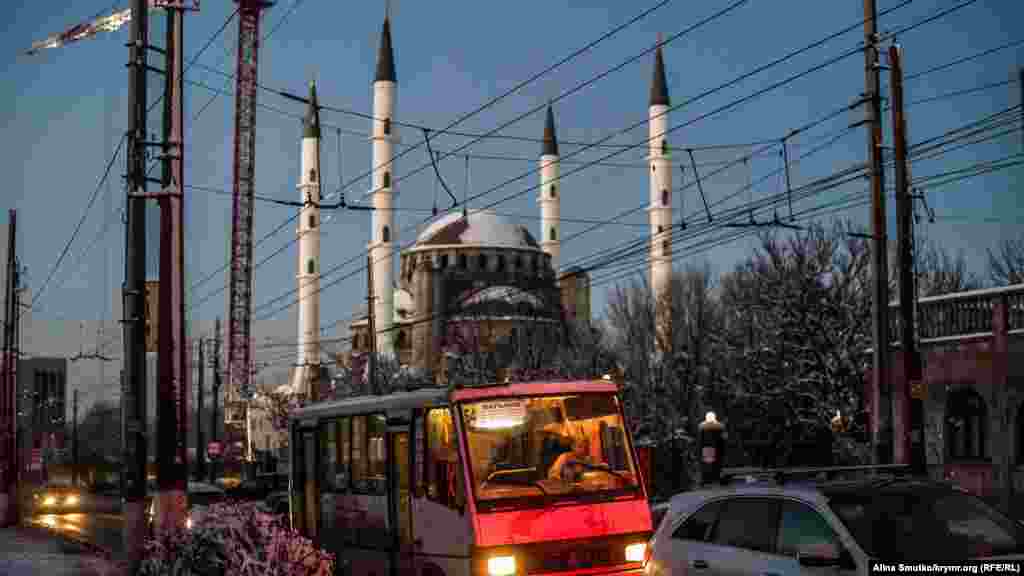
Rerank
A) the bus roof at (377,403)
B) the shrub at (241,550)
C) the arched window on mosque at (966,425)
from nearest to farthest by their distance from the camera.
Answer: the shrub at (241,550) < the bus roof at (377,403) < the arched window on mosque at (966,425)

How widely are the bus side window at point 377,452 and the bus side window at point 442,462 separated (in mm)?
1190

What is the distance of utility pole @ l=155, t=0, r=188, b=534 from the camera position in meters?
15.9

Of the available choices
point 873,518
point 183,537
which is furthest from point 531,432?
point 873,518

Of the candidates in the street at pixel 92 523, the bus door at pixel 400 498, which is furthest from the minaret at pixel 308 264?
the bus door at pixel 400 498

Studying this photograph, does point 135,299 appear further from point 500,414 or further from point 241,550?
point 241,550

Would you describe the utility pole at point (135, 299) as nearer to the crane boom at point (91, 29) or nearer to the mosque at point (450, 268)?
the crane boom at point (91, 29)

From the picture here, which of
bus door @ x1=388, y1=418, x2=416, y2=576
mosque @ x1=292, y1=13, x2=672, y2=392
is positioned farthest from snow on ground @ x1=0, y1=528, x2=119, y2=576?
mosque @ x1=292, y1=13, x2=672, y2=392

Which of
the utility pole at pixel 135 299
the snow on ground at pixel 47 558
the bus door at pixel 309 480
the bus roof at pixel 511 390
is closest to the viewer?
the bus roof at pixel 511 390

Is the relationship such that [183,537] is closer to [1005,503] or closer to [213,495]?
[1005,503]

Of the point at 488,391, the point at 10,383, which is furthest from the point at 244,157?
the point at 488,391

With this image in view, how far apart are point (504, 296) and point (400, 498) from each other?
7730 centimetres

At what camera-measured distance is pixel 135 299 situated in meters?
16.8

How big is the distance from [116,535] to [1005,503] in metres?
19.6

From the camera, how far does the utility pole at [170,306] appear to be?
15.9 meters
